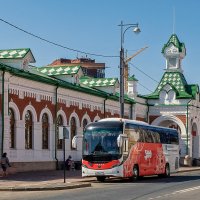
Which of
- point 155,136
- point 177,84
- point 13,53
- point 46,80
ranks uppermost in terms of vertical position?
point 13,53

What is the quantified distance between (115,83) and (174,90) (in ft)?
34.9

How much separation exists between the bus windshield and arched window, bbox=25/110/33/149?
821 centimetres

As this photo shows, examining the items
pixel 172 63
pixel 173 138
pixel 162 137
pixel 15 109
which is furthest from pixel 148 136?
pixel 172 63

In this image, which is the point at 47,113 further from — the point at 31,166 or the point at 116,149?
the point at 116,149

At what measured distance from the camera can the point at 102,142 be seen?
98.9 feet

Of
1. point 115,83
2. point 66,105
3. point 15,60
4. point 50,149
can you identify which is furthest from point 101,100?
point 15,60

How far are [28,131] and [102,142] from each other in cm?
925

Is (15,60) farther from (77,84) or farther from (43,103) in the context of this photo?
(77,84)

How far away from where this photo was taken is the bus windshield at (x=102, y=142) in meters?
29.9

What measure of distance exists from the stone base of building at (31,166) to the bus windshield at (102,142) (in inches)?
253

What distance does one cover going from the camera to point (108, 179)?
33.1 metres

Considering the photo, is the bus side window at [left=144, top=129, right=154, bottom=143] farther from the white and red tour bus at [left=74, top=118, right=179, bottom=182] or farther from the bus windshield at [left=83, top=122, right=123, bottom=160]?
the bus windshield at [left=83, top=122, right=123, bottom=160]

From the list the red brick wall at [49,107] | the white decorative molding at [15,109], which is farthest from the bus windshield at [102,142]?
the red brick wall at [49,107]

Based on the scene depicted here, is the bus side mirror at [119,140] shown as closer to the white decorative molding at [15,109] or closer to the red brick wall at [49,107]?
the white decorative molding at [15,109]
